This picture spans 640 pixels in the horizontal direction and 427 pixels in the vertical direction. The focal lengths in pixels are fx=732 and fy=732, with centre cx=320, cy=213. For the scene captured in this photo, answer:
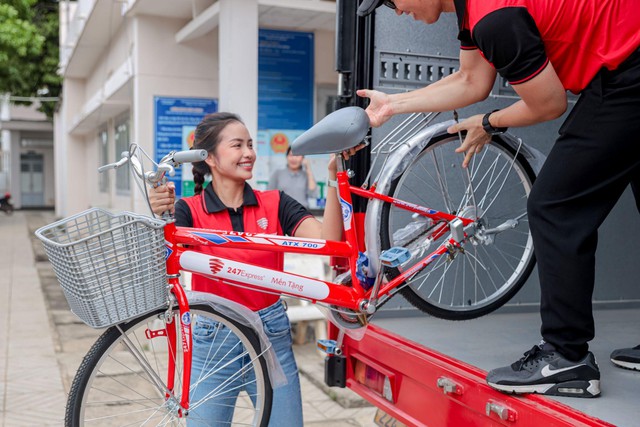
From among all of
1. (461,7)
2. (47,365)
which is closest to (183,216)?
(461,7)

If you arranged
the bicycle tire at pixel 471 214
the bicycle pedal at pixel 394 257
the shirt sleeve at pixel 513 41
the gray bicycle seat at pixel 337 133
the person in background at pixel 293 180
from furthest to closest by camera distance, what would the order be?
1. the person in background at pixel 293 180
2. the bicycle tire at pixel 471 214
3. the bicycle pedal at pixel 394 257
4. the gray bicycle seat at pixel 337 133
5. the shirt sleeve at pixel 513 41

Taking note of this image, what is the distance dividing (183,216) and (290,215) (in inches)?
16.6

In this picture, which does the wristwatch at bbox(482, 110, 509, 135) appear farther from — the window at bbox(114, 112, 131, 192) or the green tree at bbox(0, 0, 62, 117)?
the green tree at bbox(0, 0, 62, 117)

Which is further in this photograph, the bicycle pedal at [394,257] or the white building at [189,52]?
the white building at [189,52]

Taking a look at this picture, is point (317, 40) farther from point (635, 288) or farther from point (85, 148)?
point (85, 148)

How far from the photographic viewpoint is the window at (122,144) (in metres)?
13.3

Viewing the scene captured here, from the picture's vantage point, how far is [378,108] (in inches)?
95.7

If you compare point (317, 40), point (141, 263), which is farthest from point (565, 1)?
point (317, 40)

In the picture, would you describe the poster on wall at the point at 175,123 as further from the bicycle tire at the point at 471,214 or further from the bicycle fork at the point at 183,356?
the bicycle fork at the point at 183,356

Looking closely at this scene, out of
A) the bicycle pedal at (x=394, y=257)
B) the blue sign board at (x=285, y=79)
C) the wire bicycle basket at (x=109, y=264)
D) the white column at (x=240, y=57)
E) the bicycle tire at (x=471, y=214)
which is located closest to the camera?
the wire bicycle basket at (x=109, y=264)

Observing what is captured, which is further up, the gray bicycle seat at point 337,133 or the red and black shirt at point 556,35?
the red and black shirt at point 556,35

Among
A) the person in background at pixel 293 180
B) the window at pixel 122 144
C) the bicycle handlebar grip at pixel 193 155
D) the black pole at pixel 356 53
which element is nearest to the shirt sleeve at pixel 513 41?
the bicycle handlebar grip at pixel 193 155

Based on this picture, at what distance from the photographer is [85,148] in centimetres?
2162

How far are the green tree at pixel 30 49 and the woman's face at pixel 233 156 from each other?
16331mm
